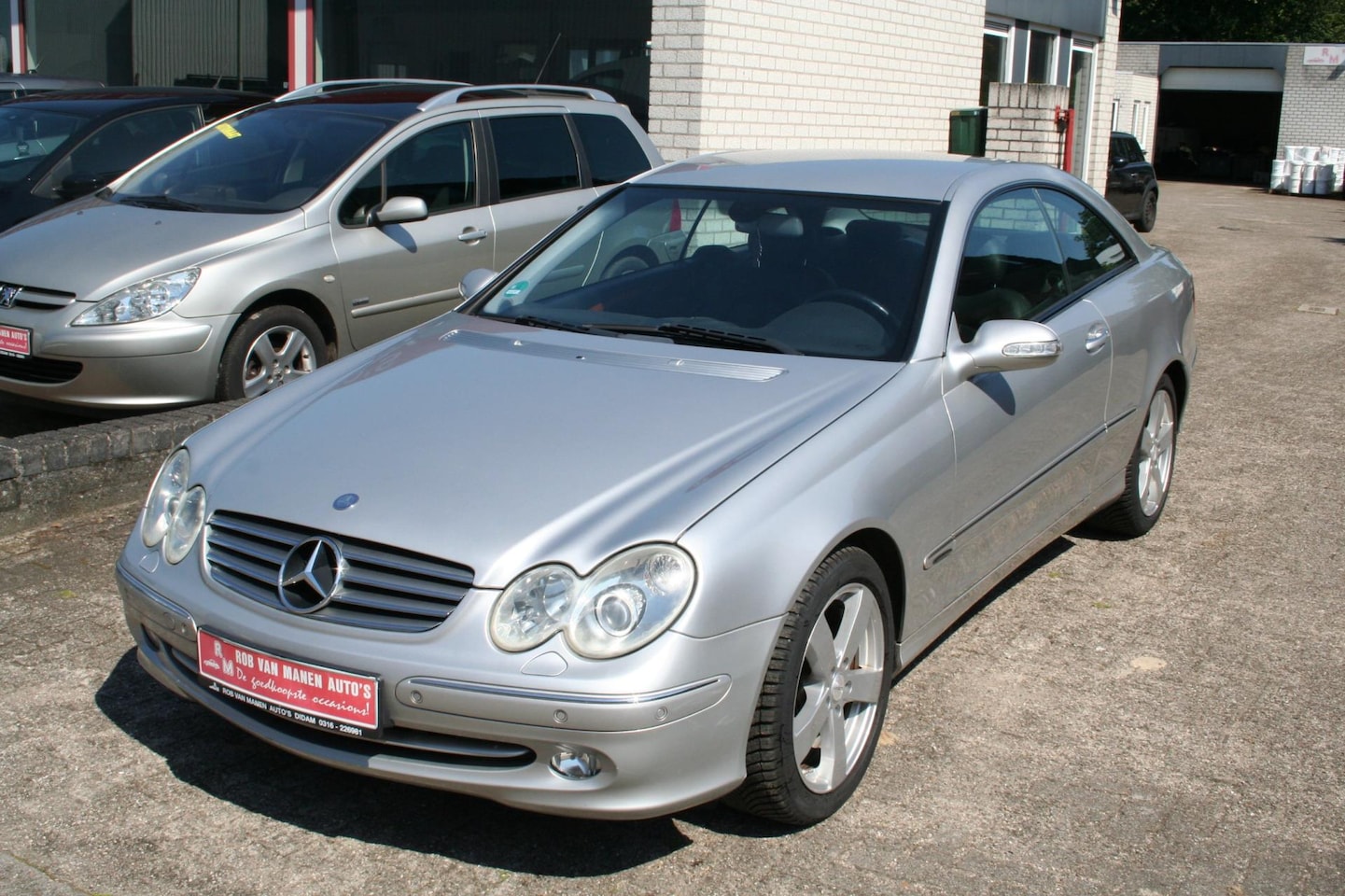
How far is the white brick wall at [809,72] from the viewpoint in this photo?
1095 centimetres

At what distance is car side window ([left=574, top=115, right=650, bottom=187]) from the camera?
8281mm

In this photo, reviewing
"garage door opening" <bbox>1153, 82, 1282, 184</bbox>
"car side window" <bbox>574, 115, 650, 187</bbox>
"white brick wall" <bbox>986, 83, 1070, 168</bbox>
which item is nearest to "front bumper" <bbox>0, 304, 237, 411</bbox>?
"car side window" <bbox>574, 115, 650, 187</bbox>

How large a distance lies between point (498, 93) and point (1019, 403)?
469cm

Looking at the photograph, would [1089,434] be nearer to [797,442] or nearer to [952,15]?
[797,442]

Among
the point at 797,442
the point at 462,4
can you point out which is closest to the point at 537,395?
the point at 797,442

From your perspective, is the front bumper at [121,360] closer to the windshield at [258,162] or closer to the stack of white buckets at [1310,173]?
the windshield at [258,162]

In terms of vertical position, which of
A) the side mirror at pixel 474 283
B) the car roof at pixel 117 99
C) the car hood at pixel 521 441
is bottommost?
the car hood at pixel 521 441

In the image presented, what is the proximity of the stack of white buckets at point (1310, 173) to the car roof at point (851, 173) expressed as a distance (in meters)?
34.4

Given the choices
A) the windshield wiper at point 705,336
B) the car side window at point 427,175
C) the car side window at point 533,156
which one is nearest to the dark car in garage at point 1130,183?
the car side window at point 533,156

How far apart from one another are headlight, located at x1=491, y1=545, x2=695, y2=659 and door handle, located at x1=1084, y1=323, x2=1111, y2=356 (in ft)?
7.59

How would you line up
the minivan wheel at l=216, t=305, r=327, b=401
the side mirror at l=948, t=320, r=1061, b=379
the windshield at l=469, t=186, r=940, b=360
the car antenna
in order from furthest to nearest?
the car antenna < the minivan wheel at l=216, t=305, r=327, b=401 < the windshield at l=469, t=186, r=940, b=360 < the side mirror at l=948, t=320, r=1061, b=379

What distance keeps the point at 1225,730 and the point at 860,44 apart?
34.1 ft

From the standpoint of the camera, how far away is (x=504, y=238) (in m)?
7.66

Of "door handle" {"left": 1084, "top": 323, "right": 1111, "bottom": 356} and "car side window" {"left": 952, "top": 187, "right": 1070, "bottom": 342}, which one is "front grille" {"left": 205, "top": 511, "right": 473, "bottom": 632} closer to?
"car side window" {"left": 952, "top": 187, "right": 1070, "bottom": 342}
